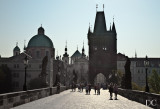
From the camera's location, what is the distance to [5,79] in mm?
107062

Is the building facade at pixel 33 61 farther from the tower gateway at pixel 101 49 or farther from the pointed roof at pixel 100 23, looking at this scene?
the pointed roof at pixel 100 23

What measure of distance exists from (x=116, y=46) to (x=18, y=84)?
1510 inches

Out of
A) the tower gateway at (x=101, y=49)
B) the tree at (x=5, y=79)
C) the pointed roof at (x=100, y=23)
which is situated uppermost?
the pointed roof at (x=100, y=23)

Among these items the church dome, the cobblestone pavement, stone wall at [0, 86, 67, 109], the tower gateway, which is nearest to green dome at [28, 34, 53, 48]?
the church dome

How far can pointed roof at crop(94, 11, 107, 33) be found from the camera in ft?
384

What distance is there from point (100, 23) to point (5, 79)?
39680mm

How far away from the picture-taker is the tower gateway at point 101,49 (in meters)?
115

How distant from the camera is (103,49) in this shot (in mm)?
116438

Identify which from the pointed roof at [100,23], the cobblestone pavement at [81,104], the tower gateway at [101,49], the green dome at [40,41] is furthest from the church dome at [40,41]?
the cobblestone pavement at [81,104]

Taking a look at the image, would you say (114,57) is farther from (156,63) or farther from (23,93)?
(23,93)

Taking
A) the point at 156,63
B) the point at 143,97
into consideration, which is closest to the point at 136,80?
the point at 156,63

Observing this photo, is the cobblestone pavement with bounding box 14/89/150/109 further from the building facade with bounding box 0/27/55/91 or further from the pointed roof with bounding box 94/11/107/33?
the pointed roof with bounding box 94/11/107/33

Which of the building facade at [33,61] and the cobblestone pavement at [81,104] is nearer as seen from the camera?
the cobblestone pavement at [81,104]

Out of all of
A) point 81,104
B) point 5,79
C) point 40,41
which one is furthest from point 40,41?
point 81,104
